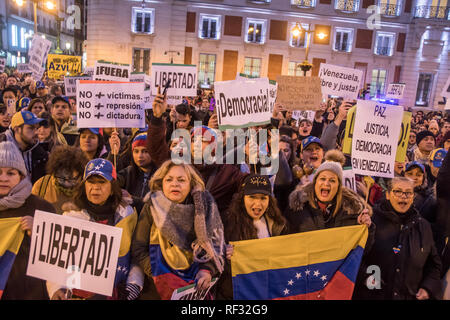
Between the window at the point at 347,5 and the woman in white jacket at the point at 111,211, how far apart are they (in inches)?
1295

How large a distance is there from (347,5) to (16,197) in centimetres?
3382

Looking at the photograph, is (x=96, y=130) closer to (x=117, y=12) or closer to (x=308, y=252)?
(x=308, y=252)

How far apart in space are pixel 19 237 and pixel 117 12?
30.0 meters

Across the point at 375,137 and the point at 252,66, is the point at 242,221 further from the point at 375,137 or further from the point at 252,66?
the point at 252,66

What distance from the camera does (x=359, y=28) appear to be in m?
32.1

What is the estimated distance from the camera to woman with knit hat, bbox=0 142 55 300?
2854mm

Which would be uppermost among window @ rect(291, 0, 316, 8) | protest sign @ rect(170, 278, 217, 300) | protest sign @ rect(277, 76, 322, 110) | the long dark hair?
window @ rect(291, 0, 316, 8)

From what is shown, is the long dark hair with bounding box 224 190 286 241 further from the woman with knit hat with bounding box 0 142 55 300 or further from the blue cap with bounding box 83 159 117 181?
the woman with knit hat with bounding box 0 142 55 300

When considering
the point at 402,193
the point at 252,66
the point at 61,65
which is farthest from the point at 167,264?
the point at 252,66

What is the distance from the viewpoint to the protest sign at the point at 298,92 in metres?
6.91

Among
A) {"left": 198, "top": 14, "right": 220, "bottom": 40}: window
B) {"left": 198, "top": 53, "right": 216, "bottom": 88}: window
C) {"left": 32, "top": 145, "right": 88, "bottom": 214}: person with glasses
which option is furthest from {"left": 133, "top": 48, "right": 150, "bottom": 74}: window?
{"left": 32, "top": 145, "right": 88, "bottom": 214}: person with glasses

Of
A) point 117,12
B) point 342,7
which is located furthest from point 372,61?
point 117,12

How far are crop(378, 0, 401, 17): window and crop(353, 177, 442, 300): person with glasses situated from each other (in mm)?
33617

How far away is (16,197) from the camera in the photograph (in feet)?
9.30
